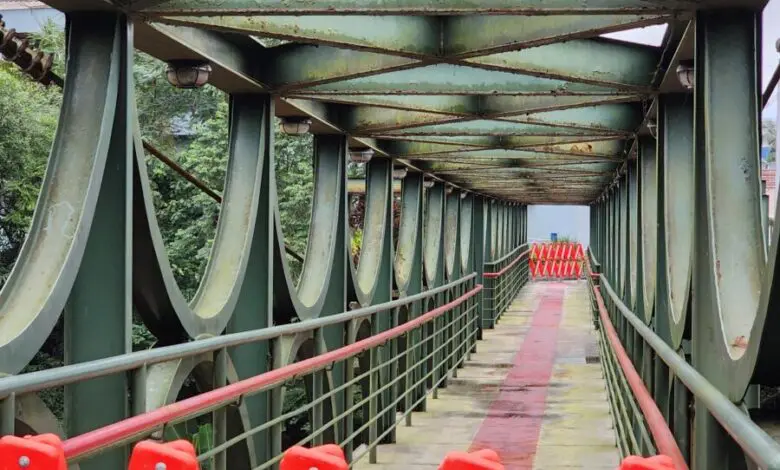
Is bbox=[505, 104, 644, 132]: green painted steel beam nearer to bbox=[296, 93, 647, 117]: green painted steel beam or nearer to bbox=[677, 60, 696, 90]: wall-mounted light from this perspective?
bbox=[296, 93, 647, 117]: green painted steel beam

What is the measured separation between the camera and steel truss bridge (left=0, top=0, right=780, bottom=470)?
3869 millimetres

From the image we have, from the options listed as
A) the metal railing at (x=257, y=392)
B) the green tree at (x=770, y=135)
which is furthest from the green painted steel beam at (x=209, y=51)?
the green tree at (x=770, y=135)

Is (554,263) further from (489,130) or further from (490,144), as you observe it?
(489,130)

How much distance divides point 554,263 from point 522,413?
31890 mm

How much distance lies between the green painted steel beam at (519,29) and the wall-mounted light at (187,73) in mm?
1244

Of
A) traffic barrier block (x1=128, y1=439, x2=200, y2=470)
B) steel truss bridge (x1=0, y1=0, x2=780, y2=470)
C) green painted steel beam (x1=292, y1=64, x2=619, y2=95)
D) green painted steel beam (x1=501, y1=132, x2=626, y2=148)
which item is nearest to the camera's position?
traffic barrier block (x1=128, y1=439, x2=200, y2=470)

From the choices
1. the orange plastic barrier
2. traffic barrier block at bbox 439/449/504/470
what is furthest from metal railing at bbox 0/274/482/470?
the orange plastic barrier

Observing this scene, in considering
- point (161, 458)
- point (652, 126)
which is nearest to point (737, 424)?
point (161, 458)

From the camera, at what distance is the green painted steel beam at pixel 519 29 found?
516 cm

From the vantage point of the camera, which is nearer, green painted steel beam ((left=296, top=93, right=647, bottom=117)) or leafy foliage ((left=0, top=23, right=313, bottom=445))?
green painted steel beam ((left=296, top=93, right=647, bottom=117))

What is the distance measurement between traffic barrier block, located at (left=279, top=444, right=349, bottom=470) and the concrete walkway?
5348 millimetres

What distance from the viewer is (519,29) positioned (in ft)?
18.0

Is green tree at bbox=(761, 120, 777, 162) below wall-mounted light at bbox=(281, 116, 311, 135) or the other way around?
the other way around

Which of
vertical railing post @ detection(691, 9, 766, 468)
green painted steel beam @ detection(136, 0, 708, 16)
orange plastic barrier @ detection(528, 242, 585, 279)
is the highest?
green painted steel beam @ detection(136, 0, 708, 16)
